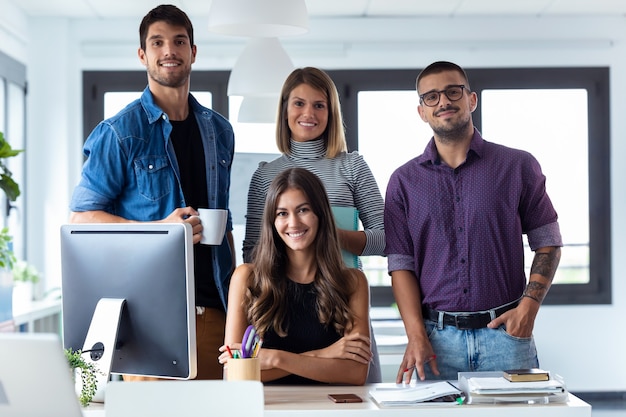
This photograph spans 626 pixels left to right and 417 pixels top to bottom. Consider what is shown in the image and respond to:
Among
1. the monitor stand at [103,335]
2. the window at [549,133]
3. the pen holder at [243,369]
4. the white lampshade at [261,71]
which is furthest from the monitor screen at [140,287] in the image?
the window at [549,133]

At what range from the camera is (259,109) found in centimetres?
402

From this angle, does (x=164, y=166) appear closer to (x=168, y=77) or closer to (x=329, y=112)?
(x=168, y=77)

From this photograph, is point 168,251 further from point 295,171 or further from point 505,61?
point 505,61

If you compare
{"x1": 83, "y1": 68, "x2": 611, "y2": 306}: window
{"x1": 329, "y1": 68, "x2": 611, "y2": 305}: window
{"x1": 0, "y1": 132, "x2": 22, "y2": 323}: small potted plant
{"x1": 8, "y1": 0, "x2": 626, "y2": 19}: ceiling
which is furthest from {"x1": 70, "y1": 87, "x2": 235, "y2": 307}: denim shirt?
{"x1": 329, "y1": 68, "x2": 611, "y2": 305}: window

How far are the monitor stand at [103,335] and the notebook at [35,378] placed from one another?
0.47 meters

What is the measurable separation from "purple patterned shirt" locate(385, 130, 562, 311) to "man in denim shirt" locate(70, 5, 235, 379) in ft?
1.90

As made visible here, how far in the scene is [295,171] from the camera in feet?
8.21

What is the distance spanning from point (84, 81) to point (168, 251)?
4.43 meters

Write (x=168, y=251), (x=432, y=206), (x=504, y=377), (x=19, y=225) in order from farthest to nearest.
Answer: (x=19, y=225) → (x=432, y=206) → (x=504, y=377) → (x=168, y=251)

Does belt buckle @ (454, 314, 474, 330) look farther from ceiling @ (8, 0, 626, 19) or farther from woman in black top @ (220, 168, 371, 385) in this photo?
ceiling @ (8, 0, 626, 19)

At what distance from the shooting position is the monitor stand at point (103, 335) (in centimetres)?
187

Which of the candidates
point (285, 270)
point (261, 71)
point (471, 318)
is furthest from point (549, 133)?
point (285, 270)

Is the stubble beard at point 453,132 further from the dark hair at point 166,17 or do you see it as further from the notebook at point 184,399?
the notebook at point 184,399

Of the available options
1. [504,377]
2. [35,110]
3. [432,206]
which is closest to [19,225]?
[35,110]
